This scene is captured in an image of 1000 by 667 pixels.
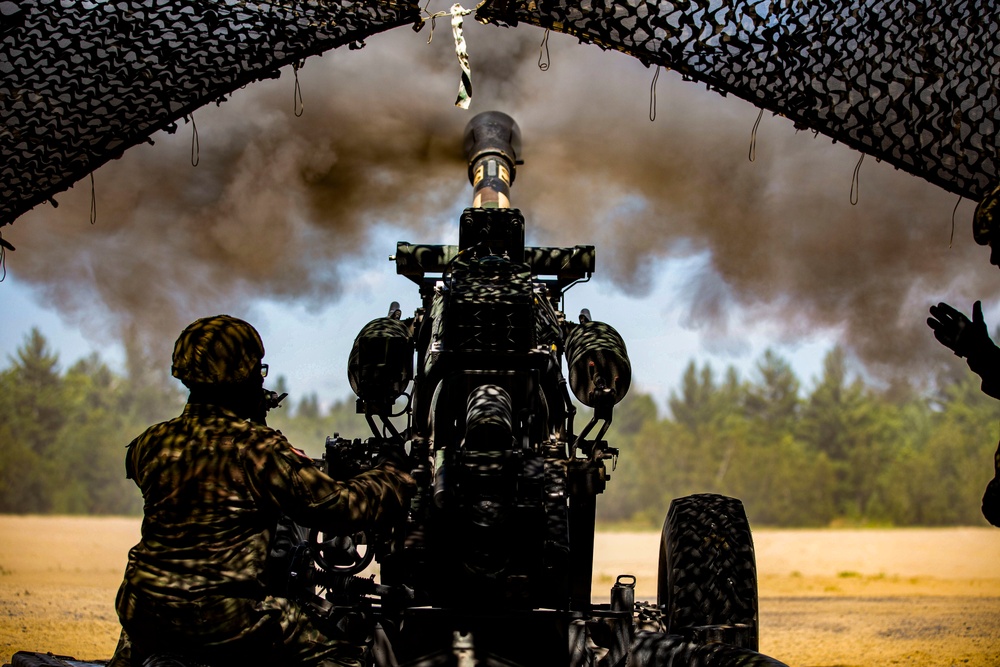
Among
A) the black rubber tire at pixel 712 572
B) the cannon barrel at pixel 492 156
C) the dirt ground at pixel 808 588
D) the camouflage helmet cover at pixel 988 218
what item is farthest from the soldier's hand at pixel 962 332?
the dirt ground at pixel 808 588

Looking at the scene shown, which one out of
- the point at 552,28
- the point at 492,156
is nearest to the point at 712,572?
the point at 552,28

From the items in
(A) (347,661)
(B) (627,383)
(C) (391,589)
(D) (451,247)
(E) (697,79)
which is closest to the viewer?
(A) (347,661)

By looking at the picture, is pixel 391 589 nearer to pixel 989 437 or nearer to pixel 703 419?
pixel 989 437

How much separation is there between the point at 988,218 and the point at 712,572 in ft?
8.15

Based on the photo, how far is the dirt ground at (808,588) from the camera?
957 cm

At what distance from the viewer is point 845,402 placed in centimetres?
3659

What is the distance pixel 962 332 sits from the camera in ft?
9.53

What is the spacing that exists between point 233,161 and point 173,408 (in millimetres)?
14495

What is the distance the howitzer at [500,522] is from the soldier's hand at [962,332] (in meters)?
1.21

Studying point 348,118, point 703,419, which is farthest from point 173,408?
point 703,419

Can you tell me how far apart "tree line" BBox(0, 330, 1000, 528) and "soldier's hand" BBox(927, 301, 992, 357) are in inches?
1138

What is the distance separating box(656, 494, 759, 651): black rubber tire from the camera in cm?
473

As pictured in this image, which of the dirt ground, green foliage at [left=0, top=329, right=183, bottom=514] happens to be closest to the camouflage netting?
the dirt ground

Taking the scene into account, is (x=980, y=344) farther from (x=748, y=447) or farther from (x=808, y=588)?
(x=748, y=447)
